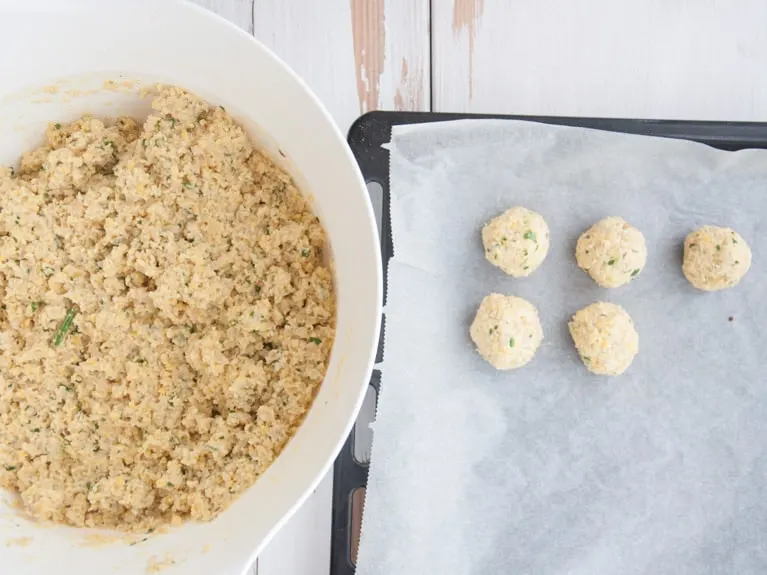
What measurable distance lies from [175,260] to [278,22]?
0.52 metres

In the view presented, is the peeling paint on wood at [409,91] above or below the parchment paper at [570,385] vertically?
above

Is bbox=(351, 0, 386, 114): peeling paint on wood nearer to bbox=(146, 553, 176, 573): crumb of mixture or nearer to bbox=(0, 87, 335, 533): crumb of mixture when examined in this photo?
bbox=(0, 87, 335, 533): crumb of mixture

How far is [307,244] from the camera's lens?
99cm

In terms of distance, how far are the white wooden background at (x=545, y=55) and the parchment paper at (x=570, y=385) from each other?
12cm

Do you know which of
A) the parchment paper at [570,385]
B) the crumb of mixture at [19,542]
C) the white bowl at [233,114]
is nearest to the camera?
the white bowl at [233,114]

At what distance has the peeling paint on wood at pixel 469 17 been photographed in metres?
1.27

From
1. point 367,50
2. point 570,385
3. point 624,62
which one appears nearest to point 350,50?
point 367,50

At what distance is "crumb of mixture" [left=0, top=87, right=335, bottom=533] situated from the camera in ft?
3.20

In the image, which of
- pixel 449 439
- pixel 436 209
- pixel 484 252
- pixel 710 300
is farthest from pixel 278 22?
pixel 710 300

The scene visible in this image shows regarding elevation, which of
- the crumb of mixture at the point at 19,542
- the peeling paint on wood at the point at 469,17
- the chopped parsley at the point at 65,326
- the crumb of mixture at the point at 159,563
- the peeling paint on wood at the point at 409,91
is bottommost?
the crumb of mixture at the point at 19,542

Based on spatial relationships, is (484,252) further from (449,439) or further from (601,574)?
(601,574)

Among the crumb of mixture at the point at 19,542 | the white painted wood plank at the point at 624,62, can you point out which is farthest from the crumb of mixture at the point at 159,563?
the white painted wood plank at the point at 624,62

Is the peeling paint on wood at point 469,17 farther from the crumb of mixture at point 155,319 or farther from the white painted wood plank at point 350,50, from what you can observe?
the crumb of mixture at point 155,319

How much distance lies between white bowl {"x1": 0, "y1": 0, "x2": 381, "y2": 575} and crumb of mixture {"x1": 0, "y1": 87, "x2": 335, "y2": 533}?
0.03 m
